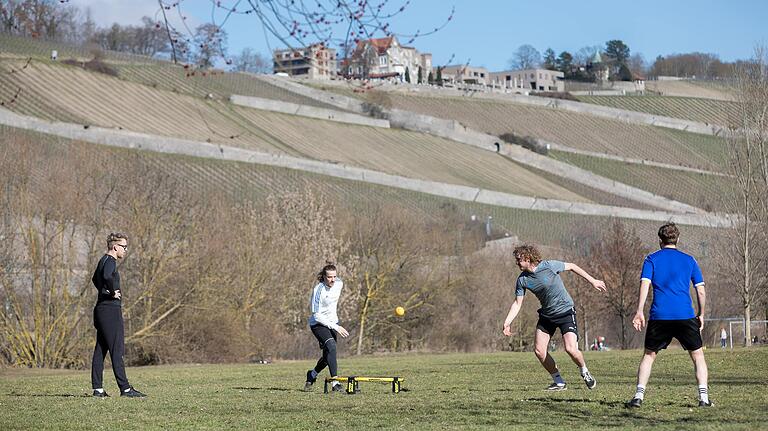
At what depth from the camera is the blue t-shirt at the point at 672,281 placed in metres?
13.7

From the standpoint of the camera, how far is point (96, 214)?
147 feet

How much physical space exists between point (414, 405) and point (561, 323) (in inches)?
113

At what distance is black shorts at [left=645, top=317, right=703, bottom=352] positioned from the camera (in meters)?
13.7

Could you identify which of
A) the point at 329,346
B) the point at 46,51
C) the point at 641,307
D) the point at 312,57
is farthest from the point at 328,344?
the point at 46,51

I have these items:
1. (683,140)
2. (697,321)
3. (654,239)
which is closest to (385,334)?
(654,239)

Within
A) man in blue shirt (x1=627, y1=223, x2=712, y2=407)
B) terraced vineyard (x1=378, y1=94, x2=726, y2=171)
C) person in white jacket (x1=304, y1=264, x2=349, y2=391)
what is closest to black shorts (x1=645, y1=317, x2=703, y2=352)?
man in blue shirt (x1=627, y1=223, x2=712, y2=407)

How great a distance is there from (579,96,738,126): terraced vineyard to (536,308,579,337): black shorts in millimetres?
163967

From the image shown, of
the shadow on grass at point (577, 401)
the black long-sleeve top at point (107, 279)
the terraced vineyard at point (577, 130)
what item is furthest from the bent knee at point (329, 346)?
the terraced vineyard at point (577, 130)

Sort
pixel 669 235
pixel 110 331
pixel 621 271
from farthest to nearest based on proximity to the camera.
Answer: pixel 621 271, pixel 110 331, pixel 669 235

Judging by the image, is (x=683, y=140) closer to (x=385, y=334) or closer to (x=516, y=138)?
(x=516, y=138)

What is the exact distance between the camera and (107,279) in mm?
16656

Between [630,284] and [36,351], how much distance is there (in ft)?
127

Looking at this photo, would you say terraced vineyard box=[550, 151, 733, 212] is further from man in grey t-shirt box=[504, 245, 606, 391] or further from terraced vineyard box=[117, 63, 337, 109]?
man in grey t-shirt box=[504, 245, 606, 391]

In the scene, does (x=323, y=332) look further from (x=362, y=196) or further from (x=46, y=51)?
(x=46, y=51)
